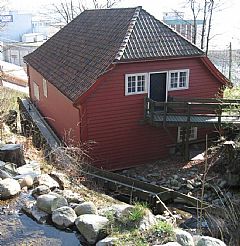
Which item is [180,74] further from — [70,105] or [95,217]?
[95,217]

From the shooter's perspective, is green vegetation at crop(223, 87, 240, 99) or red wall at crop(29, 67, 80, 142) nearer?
red wall at crop(29, 67, 80, 142)

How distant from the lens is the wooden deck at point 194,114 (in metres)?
13.0

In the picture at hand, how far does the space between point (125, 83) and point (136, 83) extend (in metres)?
0.51

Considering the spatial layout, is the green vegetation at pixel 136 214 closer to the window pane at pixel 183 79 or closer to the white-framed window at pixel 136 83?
the white-framed window at pixel 136 83

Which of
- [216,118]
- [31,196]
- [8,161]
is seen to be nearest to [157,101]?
[216,118]

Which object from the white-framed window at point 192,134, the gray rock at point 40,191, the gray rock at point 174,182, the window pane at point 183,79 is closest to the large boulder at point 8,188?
the gray rock at point 40,191

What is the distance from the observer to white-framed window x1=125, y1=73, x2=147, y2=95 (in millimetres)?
13352

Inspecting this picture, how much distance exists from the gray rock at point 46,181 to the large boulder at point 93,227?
176 centimetres

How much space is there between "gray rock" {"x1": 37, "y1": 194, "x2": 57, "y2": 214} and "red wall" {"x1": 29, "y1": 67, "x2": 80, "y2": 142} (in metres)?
6.81

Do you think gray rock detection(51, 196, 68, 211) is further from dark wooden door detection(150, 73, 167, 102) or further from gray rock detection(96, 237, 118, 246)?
dark wooden door detection(150, 73, 167, 102)

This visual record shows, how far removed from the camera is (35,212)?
6449 mm

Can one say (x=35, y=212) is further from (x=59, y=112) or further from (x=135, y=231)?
(x=59, y=112)

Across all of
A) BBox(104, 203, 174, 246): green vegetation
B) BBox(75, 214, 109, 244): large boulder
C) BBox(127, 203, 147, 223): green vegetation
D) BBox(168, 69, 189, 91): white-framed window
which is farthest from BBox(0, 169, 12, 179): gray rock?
BBox(168, 69, 189, 91): white-framed window

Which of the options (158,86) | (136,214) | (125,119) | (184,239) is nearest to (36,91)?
(125,119)
